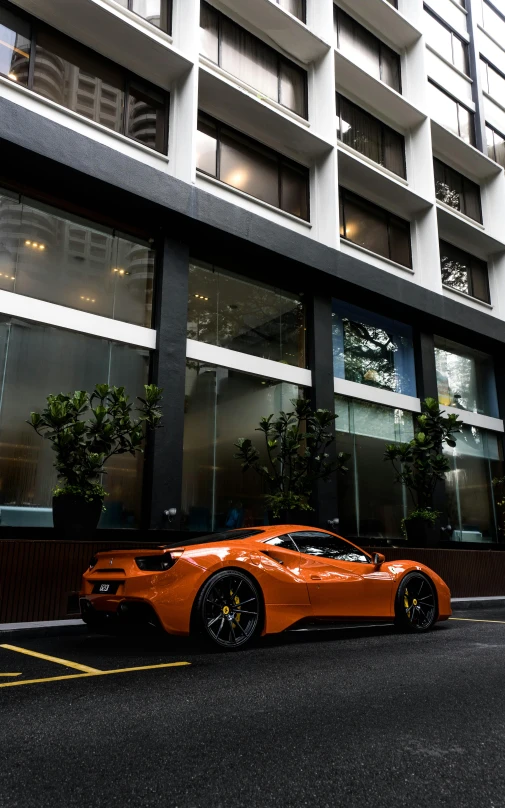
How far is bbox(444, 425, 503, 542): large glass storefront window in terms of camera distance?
62.7ft

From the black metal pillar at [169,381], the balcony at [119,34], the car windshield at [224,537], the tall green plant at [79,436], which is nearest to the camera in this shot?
the car windshield at [224,537]

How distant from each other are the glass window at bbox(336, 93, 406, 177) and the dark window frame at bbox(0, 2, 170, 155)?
6356mm

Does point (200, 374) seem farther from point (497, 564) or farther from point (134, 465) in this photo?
point (497, 564)

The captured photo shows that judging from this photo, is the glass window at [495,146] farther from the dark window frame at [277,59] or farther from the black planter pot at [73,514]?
the black planter pot at [73,514]

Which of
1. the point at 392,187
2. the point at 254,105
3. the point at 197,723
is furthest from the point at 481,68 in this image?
the point at 197,723

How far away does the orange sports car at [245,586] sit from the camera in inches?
230

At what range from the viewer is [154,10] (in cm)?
1478

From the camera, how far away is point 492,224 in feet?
77.2

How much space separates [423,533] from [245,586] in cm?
1005

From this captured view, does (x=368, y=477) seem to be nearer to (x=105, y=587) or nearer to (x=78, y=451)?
(x=78, y=451)

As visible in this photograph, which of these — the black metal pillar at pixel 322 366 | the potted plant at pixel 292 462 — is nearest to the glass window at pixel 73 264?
the potted plant at pixel 292 462

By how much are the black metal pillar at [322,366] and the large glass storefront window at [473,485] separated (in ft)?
17.5

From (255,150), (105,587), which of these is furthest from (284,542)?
(255,150)

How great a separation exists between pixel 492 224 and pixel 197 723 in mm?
23747
